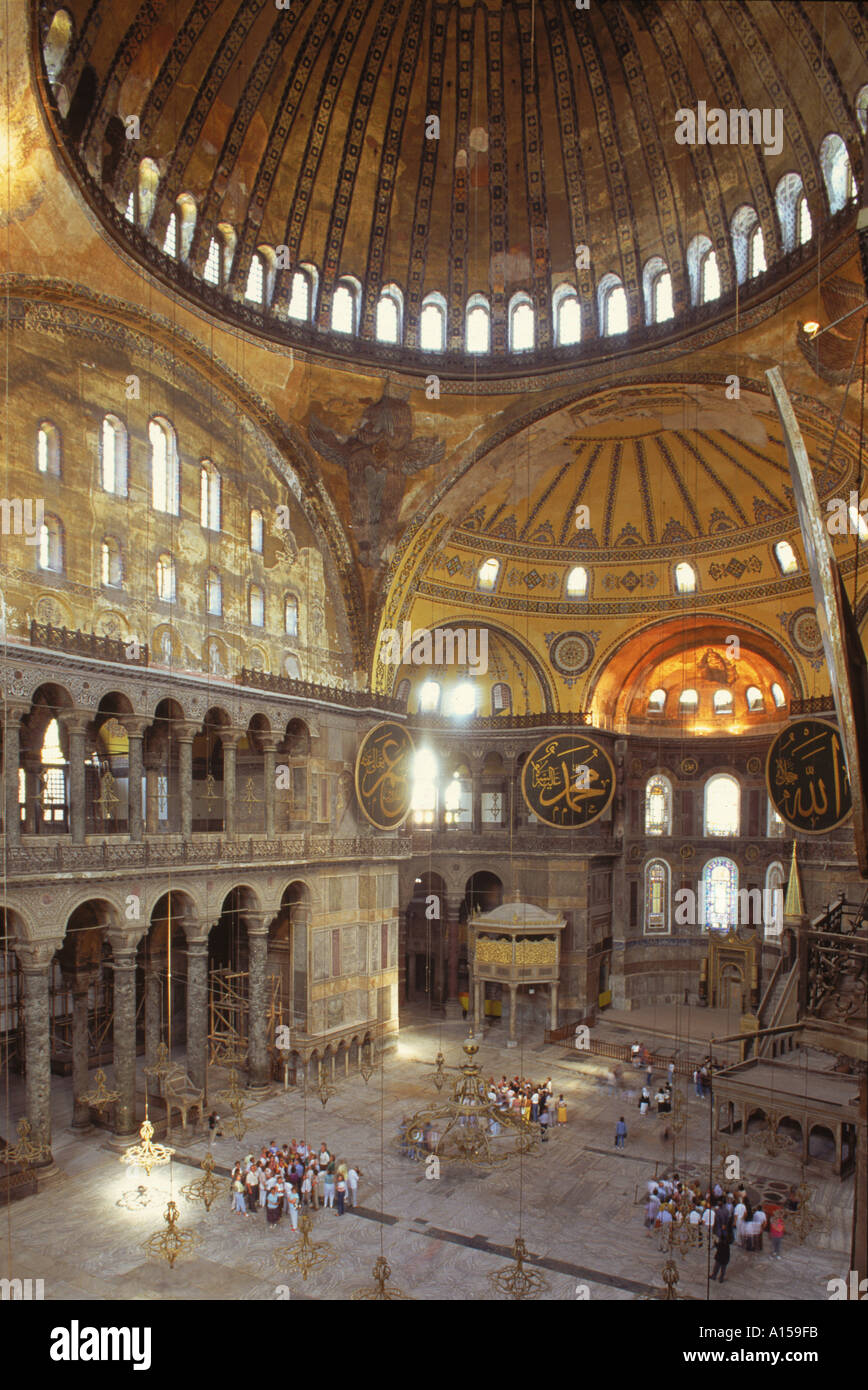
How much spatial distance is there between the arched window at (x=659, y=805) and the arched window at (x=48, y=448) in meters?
19.3

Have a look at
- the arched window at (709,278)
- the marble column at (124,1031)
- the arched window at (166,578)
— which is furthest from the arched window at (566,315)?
the marble column at (124,1031)

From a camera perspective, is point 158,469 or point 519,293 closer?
point 158,469

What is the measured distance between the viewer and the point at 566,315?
66.5ft

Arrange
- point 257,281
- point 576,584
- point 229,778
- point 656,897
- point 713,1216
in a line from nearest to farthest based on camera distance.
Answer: point 713,1216 → point 229,778 → point 257,281 → point 576,584 → point 656,897

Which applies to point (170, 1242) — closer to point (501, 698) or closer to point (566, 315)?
point (501, 698)

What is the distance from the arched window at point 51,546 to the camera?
46.8ft

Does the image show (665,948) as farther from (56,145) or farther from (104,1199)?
(56,145)

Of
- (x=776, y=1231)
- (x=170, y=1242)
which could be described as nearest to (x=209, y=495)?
(x=170, y=1242)

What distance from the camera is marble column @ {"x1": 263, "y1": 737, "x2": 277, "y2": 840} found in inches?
737

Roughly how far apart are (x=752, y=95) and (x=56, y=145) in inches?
444

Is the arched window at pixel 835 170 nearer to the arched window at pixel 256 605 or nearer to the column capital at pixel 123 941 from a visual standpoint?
the arched window at pixel 256 605

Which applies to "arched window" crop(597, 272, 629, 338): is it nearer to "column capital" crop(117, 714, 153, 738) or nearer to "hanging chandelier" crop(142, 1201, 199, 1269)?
"column capital" crop(117, 714, 153, 738)

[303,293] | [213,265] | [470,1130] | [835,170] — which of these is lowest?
[470,1130]

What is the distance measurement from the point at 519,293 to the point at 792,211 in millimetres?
5959
